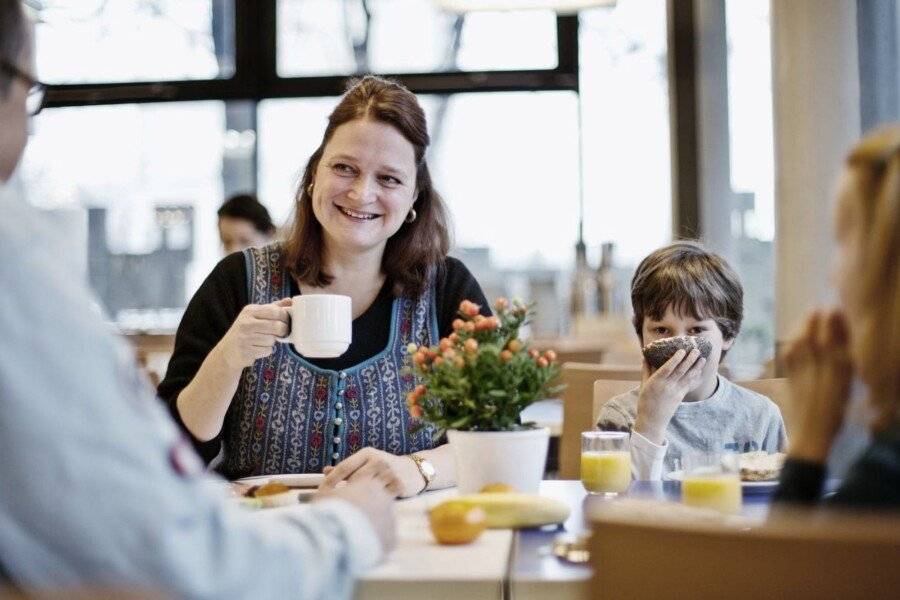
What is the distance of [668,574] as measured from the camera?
34.0 inches

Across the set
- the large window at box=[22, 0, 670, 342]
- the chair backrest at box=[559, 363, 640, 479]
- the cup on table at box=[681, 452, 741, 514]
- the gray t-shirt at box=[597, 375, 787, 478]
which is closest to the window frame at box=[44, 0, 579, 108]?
the large window at box=[22, 0, 670, 342]

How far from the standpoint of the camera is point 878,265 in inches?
41.2

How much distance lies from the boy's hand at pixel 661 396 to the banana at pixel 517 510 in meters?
0.66

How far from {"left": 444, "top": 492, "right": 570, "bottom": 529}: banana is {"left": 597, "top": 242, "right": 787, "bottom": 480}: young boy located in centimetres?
63

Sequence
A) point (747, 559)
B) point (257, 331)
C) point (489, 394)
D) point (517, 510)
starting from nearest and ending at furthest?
1. point (747, 559)
2. point (517, 510)
3. point (489, 394)
4. point (257, 331)

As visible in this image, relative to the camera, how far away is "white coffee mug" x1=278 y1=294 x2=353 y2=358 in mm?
1865

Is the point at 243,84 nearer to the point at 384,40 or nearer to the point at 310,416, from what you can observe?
the point at 384,40

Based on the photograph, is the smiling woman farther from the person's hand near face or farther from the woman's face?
the person's hand near face

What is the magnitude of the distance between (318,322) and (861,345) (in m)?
1.00

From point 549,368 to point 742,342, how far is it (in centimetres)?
377

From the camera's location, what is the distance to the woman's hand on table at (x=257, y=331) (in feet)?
6.17

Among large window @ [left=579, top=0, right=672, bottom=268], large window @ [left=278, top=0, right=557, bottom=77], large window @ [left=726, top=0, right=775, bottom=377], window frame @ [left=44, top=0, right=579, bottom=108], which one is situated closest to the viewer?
large window @ [left=726, top=0, right=775, bottom=377]

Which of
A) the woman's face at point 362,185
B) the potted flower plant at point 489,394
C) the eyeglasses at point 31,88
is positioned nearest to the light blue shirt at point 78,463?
the eyeglasses at point 31,88

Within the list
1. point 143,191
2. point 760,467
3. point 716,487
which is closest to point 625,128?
point 143,191
